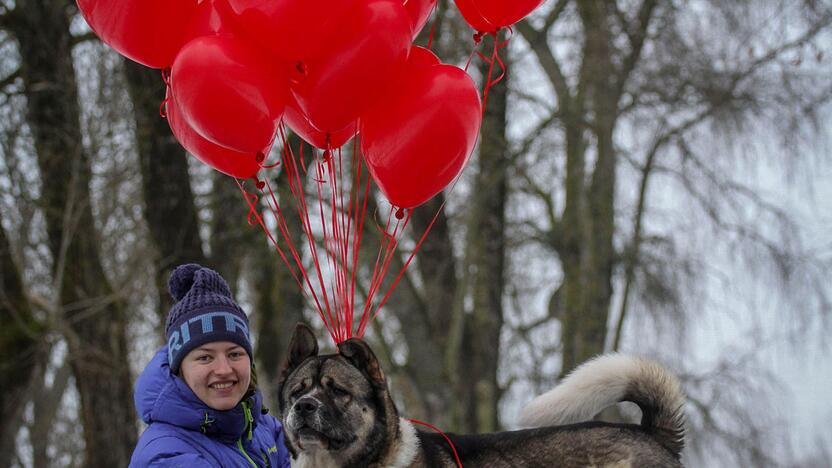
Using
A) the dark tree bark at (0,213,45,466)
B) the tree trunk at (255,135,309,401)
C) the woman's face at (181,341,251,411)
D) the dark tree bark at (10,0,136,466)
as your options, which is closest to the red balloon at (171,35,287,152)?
the woman's face at (181,341,251,411)

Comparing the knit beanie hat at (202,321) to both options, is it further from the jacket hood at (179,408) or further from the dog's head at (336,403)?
the dog's head at (336,403)

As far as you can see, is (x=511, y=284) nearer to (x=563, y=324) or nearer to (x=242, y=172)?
(x=563, y=324)

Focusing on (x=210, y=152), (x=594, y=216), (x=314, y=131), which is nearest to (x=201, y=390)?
(x=210, y=152)

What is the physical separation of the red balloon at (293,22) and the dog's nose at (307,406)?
1300mm

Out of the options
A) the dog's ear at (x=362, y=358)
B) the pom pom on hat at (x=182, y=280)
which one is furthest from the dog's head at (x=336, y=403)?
A: the pom pom on hat at (x=182, y=280)

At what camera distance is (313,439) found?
3.64m

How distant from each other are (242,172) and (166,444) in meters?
1.30

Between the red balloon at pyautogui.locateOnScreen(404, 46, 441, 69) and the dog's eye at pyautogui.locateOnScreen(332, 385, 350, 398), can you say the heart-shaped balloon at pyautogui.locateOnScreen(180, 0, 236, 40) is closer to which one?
the red balloon at pyautogui.locateOnScreen(404, 46, 441, 69)

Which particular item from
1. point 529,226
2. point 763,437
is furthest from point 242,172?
point 529,226

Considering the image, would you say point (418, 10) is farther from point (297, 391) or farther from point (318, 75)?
point (297, 391)

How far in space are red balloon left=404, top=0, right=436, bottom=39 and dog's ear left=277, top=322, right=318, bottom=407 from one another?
4.31 feet

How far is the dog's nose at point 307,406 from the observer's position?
3.62m

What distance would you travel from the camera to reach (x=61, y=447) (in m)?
18.5

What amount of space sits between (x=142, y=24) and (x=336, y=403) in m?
1.68
